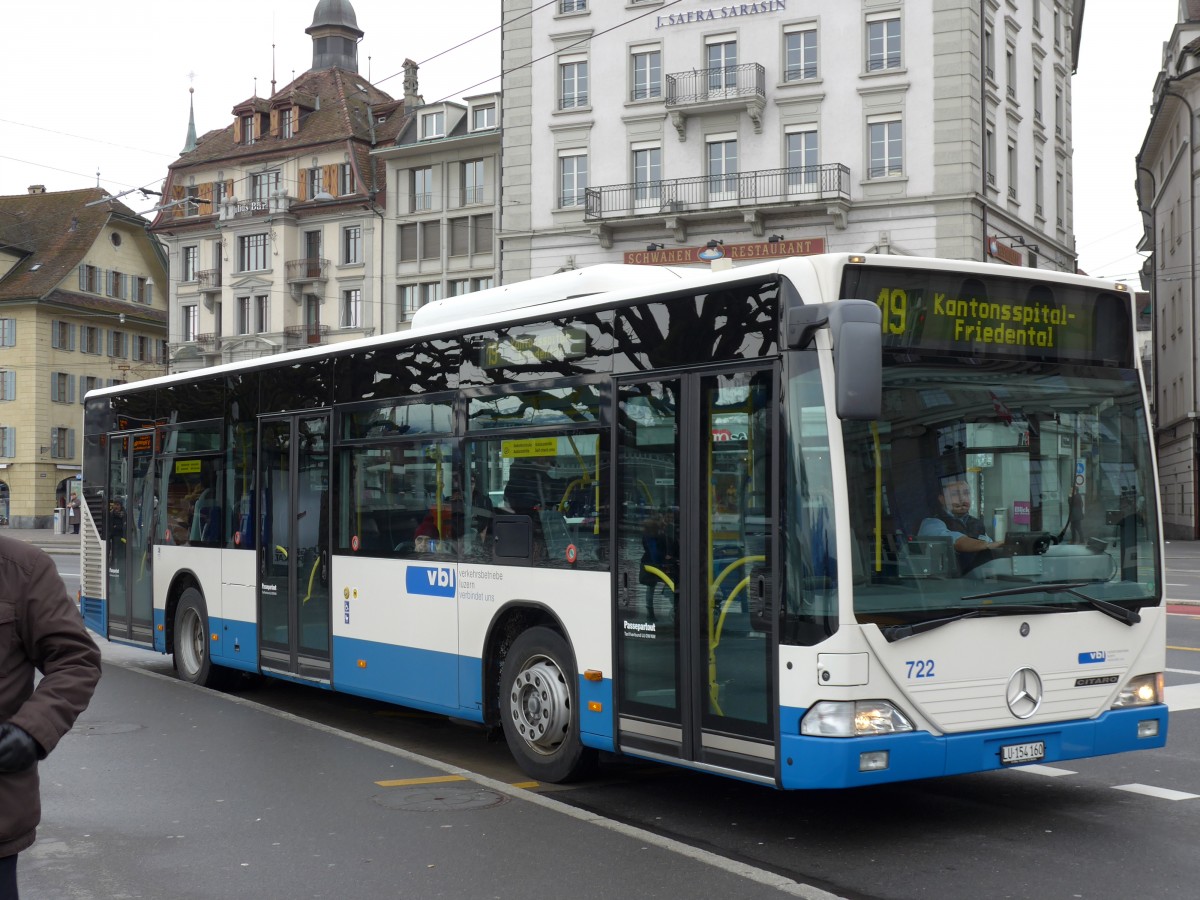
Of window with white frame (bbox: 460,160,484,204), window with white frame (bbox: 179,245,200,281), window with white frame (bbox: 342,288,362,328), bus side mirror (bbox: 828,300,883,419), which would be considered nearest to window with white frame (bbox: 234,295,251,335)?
window with white frame (bbox: 179,245,200,281)

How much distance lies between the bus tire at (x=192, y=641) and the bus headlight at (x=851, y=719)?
7602mm

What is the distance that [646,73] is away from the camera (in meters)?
45.8

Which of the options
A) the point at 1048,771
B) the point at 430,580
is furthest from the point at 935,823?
the point at 430,580

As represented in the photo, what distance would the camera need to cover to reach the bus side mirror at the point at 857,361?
20.9ft

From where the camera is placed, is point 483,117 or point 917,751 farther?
point 483,117

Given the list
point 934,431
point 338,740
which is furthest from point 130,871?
point 934,431

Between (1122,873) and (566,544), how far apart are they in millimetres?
3370

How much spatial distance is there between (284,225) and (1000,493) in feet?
199

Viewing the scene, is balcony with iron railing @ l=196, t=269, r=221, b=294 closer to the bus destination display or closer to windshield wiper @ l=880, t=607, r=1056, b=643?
the bus destination display

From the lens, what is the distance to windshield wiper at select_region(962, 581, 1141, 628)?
7.00 m

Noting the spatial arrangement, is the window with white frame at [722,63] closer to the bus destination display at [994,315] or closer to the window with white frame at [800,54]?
the window with white frame at [800,54]

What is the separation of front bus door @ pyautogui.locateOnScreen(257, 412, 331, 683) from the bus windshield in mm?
5367

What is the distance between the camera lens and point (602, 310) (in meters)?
8.29

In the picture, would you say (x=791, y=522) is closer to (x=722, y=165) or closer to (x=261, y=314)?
(x=722, y=165)
